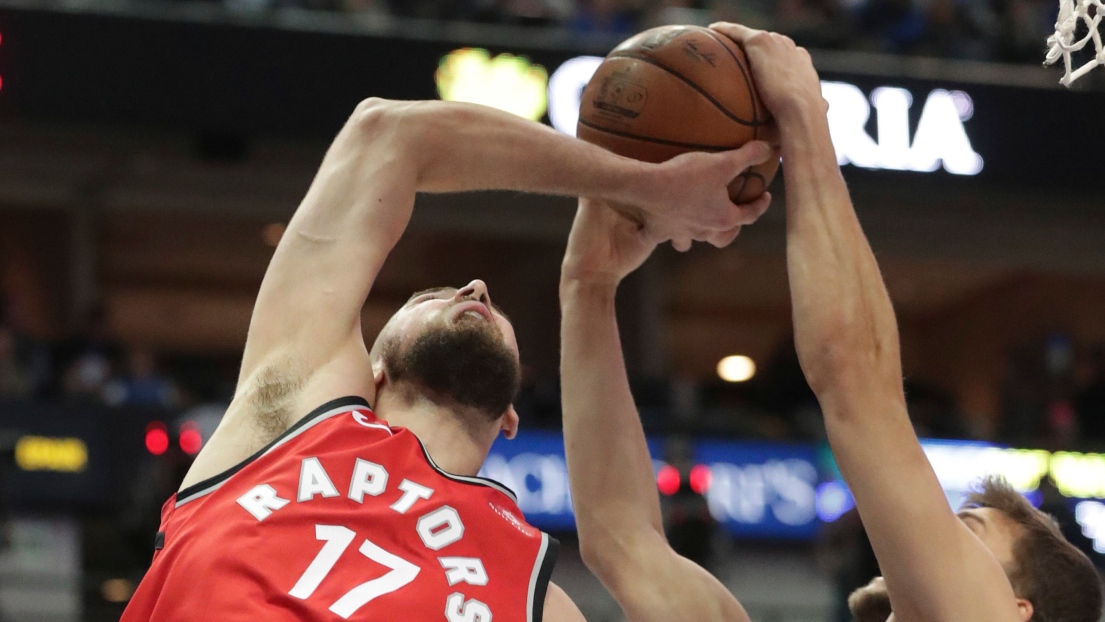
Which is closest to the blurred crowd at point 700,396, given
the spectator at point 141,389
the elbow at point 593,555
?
the spectator at point 141,389

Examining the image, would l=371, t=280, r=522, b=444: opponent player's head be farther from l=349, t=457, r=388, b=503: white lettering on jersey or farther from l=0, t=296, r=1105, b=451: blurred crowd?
l=0, t=296, r=1105, b=451: blurred crowd

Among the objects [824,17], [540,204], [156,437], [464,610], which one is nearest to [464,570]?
[464,610]

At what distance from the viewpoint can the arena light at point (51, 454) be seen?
29.1 ft

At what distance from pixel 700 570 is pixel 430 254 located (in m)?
12.6

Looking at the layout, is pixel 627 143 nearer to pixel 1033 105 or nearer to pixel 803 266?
pixel 803 266

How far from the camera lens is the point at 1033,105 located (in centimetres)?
1080

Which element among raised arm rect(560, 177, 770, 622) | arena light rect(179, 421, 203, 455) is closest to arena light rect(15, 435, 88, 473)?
arena light rect(179, 421, 203, 455)

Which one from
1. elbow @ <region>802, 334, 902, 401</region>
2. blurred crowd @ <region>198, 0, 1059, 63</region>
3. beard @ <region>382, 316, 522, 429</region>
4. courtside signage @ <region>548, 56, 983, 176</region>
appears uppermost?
elbow @ <region>802, 334, 902, 401</region>

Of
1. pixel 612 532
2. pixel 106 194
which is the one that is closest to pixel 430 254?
pixel 106 194

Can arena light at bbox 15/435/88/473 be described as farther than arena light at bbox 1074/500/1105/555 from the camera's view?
No

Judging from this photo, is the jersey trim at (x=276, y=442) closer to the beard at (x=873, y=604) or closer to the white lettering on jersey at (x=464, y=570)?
the white lettering on jersey at (x=464, y=570)

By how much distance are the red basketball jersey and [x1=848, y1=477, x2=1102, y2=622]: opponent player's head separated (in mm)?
862

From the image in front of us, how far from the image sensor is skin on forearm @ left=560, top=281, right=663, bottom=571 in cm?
288

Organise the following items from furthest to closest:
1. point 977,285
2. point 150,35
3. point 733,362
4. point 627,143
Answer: point 733,362, point 977,285, point 150,35, point 627,143
